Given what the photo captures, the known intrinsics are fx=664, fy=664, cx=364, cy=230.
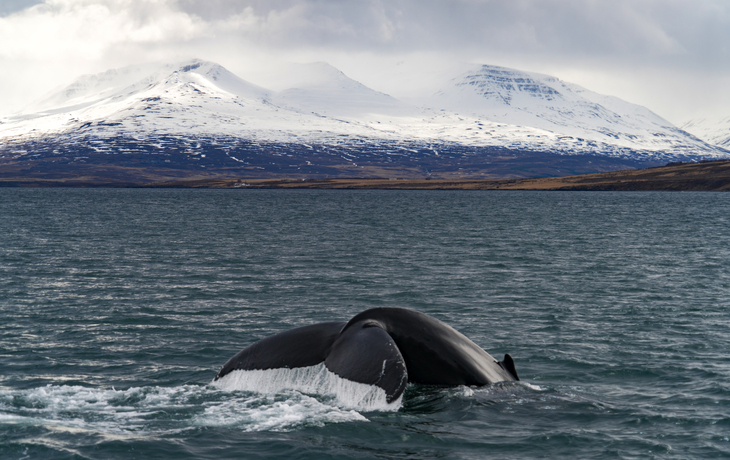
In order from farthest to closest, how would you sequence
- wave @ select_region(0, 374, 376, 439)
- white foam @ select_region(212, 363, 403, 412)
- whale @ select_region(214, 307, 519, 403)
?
wave @ select_region(0, 374, 376, 439) < white foam @ select_region(212, 363, 403, 412) < whale @ select_region(214, 307, 519, 403)

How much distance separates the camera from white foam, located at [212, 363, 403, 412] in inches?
412

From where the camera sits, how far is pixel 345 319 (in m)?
22.5

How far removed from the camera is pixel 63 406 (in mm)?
12781

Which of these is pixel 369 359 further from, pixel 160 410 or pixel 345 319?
pixel 345 319

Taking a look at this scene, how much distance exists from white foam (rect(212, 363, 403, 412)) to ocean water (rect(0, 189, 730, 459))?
65 mm

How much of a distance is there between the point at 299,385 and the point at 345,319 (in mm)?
10453

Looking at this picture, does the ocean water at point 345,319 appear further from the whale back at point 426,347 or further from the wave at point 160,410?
the whale back at point 426,347

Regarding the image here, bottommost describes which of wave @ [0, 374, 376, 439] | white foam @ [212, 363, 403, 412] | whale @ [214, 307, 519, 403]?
wave @ [0, 374, 376, 439]

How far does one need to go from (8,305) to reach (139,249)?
2170 centimetres

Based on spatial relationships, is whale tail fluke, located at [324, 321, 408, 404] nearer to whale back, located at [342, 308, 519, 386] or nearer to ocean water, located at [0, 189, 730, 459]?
whale back, located at [342, 308, 519, 386]

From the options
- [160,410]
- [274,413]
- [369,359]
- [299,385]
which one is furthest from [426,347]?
[160,410]

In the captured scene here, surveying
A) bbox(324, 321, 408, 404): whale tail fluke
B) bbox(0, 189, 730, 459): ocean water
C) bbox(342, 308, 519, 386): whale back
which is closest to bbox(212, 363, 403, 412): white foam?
bbox(0, 189, 730, 459): ocean water

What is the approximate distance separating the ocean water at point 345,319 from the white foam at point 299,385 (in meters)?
0.06

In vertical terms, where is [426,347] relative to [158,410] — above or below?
above
